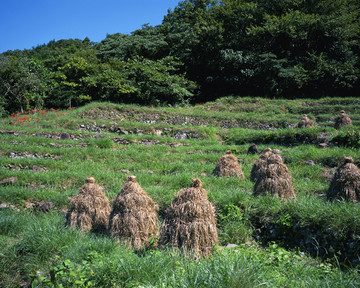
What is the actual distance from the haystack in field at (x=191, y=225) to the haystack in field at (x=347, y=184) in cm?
280

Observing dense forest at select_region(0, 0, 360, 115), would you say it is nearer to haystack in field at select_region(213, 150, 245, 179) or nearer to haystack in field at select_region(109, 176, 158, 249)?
haystack in field at select_region(213, 150, 245, 179)

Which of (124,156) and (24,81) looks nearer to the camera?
(124,156)

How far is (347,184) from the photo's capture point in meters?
5.27

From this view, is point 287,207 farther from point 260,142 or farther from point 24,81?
point 24,81

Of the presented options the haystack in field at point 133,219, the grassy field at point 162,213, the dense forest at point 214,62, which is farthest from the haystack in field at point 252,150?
the dense forest at point 214,62

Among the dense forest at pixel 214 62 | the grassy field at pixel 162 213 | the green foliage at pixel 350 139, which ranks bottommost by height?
the grassy field at pixel 162 213

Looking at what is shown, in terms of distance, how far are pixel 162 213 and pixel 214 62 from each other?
93.4 ft

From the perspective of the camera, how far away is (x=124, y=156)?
32.8ft

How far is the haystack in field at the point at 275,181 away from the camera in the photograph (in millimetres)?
5618

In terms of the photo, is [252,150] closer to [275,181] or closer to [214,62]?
[275,181]

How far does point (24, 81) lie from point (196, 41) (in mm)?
17662

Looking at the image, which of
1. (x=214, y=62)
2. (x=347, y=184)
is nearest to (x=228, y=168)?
(x=347, y=184)

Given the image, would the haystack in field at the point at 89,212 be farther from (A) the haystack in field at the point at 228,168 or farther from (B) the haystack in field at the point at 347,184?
(B) the haystack in field at the point at 347,184

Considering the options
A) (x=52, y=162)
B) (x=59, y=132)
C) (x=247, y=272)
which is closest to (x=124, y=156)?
(x=52, y=162)
